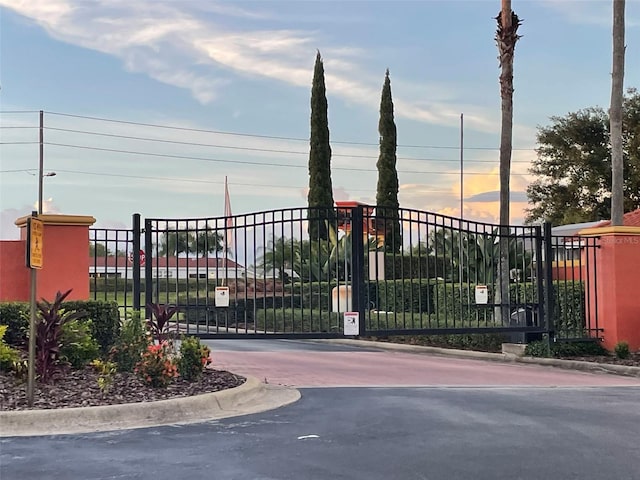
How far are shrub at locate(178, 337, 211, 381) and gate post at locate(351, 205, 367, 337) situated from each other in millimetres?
3741

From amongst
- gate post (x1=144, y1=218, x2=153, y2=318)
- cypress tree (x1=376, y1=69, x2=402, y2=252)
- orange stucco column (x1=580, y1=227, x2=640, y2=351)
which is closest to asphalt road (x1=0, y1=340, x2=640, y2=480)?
gate post (x1=144, y1=218, x2=153, y2=318)

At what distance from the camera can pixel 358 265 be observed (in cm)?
1303

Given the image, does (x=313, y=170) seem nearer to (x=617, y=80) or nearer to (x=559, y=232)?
(x=559, y=232)

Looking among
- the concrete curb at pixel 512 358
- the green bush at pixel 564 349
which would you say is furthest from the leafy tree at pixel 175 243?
the green bush at pixel 564 349

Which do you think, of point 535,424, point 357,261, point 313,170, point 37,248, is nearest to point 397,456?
point 535,424

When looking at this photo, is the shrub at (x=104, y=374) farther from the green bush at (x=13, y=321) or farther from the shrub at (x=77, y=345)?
the green bush at (x=13, y=321)

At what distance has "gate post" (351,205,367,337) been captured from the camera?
1298 centimetres

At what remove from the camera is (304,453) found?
672 cm

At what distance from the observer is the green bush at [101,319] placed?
1092 cm

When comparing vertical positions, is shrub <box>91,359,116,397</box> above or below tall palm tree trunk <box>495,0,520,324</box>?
below

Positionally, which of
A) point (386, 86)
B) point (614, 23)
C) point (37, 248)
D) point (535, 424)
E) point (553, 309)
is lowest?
point (535, 424)

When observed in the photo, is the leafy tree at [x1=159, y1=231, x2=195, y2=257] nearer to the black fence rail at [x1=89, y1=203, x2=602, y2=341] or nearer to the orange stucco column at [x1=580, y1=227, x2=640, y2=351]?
the black fence rail at [x1=89, y1=203, x2=602, y2=341]

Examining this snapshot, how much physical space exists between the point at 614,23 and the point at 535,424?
508 inches

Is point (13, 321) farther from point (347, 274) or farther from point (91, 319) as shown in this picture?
point (347, 274)
